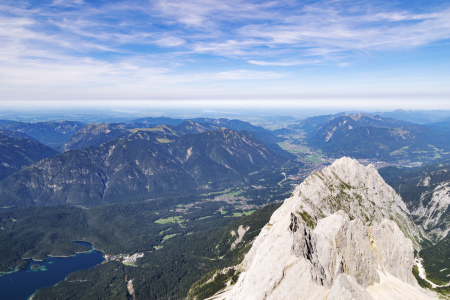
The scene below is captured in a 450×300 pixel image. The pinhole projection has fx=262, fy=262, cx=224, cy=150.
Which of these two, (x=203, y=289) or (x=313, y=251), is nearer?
(x=313, y=251)

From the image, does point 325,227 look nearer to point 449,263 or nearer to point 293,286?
point 293,286

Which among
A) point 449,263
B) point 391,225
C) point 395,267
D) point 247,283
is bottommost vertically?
point 449,263

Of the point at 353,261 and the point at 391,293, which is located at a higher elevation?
the point at 353,261

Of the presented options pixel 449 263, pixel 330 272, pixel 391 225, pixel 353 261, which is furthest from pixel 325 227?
pixel 449 263

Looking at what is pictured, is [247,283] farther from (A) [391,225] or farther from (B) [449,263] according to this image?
(B) [449,263]

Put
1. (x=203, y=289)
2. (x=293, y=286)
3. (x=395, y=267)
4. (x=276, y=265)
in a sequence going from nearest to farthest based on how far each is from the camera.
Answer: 1. (x=293, y=286)
2. (x=276, y=265)
3. (x=395, y=267)
4. (x=203, y=289)

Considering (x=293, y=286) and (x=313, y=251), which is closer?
(x=293, y=286)

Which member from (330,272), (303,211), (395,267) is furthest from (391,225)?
(330,272)

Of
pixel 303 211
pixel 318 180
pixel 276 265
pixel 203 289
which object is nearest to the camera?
pixel 276 265

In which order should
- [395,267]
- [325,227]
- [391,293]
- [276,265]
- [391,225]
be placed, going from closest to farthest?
[276,265]
[391,293]
[325,227]
[395,267]
[391,225]
